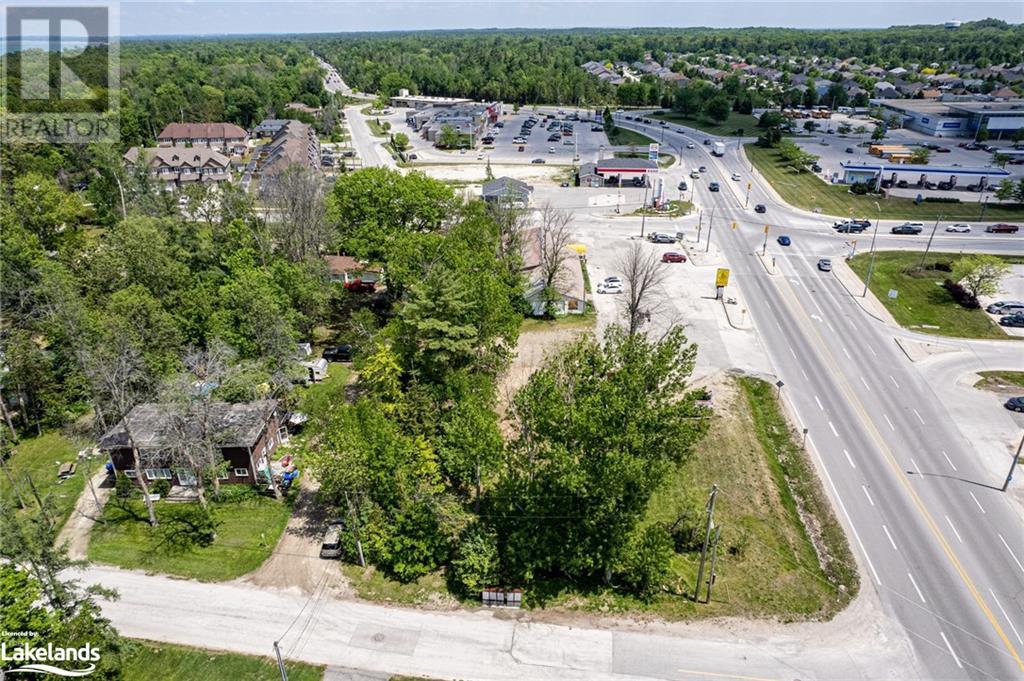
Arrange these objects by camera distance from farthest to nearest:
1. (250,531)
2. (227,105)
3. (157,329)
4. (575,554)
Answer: (227,105)
(157,329)
(250,531)
(575,554)

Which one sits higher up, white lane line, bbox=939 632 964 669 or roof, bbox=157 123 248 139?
roof, bbox=157 123 248 139

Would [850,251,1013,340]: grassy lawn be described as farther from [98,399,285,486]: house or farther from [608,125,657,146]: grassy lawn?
[608,125,657,146]: grassy lawn

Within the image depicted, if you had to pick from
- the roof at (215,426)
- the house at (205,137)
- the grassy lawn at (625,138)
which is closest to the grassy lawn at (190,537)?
the roof at (215,426)

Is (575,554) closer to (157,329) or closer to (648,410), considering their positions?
(648,410)

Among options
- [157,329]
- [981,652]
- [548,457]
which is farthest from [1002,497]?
[157,329]

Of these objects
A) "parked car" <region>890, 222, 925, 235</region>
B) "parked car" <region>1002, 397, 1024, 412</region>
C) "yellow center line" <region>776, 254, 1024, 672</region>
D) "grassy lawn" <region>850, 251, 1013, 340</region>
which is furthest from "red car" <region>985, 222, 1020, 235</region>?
"parked car" <region>1002, 397, 1024, 412</region>

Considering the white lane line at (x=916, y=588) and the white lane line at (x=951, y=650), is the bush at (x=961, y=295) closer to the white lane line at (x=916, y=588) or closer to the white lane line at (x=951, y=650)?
the white lane line at (x=916, y=588)
